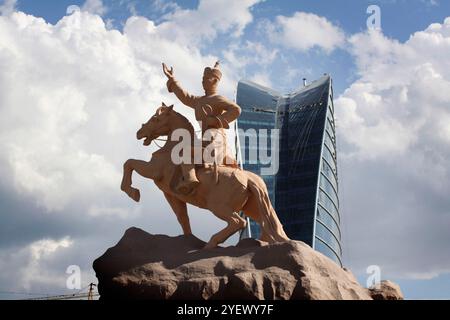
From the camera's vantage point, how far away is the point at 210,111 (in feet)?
35.9

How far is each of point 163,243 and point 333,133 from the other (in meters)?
47.7

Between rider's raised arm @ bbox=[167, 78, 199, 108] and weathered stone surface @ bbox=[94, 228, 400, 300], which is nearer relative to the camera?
weathered stone surface @ bbox=[94, 228, 400, 300]

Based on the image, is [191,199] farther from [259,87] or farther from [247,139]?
[259,87]

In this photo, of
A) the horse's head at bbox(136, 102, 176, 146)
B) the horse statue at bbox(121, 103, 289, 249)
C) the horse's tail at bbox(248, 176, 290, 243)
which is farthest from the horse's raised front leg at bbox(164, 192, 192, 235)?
the horse's tail at bbox(248, 176, 290, 243)

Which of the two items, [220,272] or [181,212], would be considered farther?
[181,212]

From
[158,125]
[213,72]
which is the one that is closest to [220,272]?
A: [158,125]

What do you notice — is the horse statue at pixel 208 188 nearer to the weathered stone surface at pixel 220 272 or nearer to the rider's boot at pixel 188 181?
the rider's boot at pixel 188 181

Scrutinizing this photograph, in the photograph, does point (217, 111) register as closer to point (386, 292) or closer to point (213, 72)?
point (213, 72)

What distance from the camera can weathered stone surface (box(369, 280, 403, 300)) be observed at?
973cm

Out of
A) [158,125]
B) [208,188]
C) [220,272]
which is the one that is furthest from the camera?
[158,125]

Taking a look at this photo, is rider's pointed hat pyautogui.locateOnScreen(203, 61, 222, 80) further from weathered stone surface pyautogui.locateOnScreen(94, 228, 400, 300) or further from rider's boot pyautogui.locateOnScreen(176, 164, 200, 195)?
weathered stone surface pyautogui.locateOnScreen(94, 228, 400, 300)

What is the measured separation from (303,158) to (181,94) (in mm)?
43139

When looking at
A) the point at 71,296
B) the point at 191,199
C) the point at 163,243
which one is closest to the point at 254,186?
the point at 191,199

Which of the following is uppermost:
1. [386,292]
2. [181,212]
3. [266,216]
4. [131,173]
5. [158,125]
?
[158,125]
